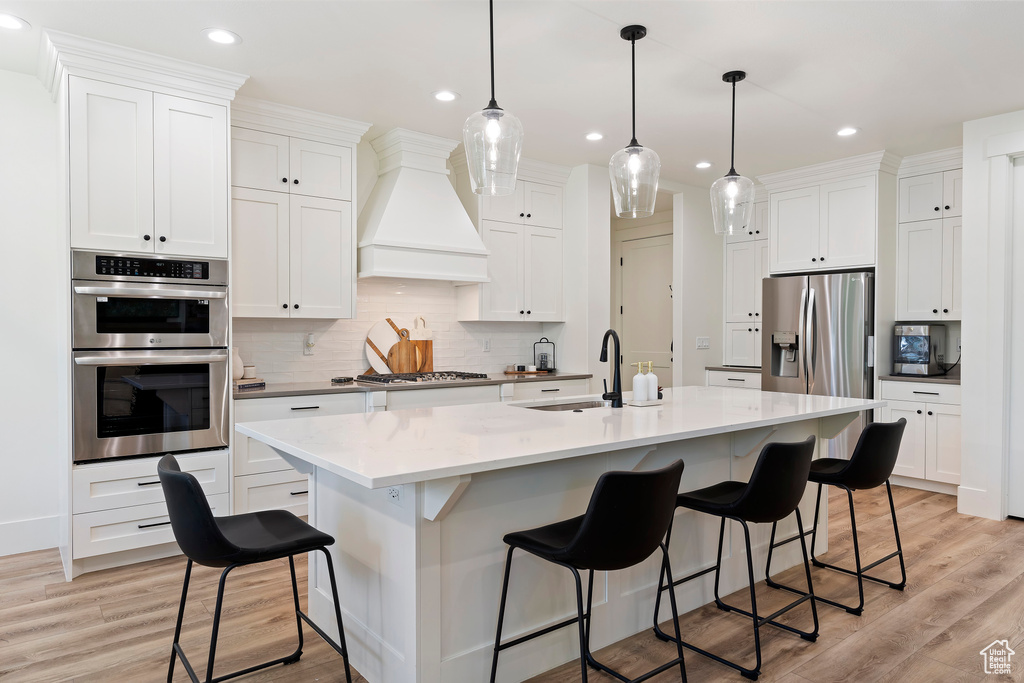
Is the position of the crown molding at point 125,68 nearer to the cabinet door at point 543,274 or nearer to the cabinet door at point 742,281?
the cabinet door at point 543,274

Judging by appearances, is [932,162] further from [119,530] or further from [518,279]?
[119,530]

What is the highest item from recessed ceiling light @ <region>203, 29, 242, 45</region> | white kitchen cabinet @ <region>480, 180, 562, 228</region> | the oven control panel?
recessed ceiling light @ <region>203, 29, 242, 45</region>

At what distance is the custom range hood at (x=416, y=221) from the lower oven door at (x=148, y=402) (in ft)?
4.26

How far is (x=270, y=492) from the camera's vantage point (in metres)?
3.73

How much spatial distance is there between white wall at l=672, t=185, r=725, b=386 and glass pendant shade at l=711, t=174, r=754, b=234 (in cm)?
278

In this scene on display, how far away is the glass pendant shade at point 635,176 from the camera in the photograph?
2713 mm

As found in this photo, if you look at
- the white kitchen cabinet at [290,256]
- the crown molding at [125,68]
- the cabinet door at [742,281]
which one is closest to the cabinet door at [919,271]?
the cabinet door at [742,281]

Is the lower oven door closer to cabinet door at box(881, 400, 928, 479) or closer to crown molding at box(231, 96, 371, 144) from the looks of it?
crown molding at box(231, 96, 371, 144)

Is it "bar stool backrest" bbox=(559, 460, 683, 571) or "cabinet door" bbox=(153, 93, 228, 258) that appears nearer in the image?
"bar stool backrest" bbox=(559, 460, 683, 571)

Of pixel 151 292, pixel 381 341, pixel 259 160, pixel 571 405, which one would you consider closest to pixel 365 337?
pixel 381 341

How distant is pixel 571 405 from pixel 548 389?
6.05 ft

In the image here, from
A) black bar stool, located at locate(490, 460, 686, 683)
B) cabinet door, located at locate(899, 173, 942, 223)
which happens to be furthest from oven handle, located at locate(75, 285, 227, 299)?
→ cabinet door, located at locate(899, 173, 942, 223)

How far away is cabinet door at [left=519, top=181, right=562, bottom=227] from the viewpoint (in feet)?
17.0

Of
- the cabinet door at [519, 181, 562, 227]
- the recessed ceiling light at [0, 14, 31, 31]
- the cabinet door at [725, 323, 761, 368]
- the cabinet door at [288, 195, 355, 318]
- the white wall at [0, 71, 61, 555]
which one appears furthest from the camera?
the cabinet door at [725, 323, 761, 368]
